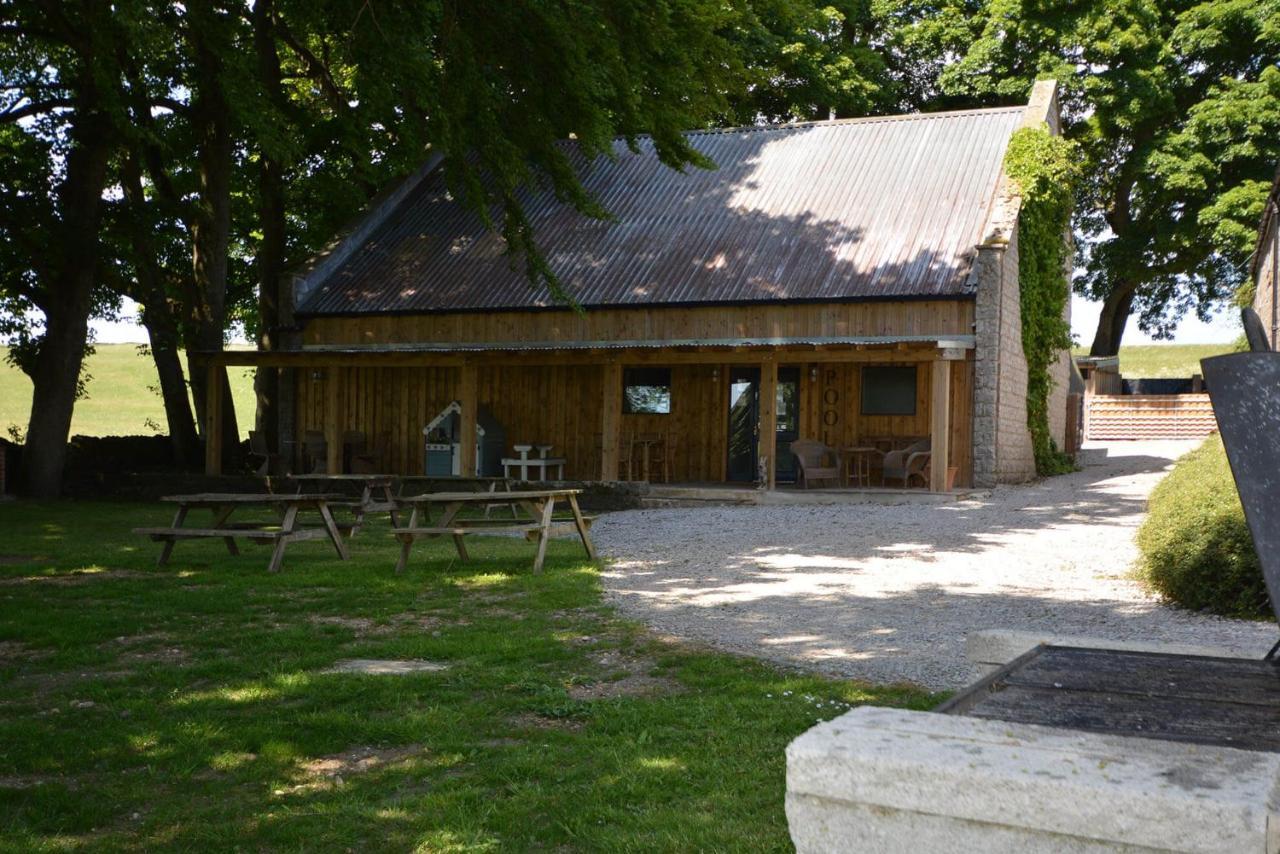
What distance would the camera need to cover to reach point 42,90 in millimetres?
22047

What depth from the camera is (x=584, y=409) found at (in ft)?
76.1

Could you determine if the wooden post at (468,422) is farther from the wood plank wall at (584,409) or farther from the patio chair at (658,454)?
the patio chair at (658,454)

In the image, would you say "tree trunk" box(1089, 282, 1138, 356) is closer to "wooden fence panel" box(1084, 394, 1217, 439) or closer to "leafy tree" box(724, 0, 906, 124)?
"wooden fence panel" box(1084, 394, 1217, 439)

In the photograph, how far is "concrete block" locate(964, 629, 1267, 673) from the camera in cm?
367

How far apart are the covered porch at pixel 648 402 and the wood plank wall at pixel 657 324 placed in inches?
15.3

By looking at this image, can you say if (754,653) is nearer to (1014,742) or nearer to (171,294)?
(1014,742)

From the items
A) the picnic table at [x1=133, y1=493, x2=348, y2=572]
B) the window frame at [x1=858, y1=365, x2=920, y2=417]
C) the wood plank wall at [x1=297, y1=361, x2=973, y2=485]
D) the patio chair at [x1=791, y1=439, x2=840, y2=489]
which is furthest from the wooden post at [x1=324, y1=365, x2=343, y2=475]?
the window frame at [x1=858, y1=365, x2=920, y2=417]

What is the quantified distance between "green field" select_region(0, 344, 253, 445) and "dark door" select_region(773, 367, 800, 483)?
932 inches

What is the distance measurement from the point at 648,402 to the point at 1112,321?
2158 cm

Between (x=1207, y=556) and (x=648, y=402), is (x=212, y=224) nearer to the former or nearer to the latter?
(x=648, y=402)

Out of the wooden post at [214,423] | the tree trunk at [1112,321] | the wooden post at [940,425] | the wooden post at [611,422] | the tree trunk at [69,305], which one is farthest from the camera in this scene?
the tree trunk at [1112,321]

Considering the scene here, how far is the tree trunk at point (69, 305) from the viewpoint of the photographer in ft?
66.0

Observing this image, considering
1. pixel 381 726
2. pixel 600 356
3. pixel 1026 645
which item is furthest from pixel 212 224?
pixel 1026 645

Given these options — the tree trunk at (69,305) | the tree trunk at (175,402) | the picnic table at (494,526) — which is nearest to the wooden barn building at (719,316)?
the tree trunk at (175,402)
